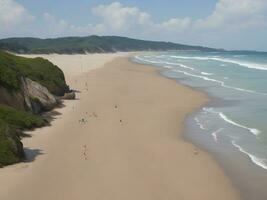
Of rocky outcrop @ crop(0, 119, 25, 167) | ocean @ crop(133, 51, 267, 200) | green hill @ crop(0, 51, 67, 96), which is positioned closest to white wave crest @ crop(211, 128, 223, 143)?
ocean @ crop(133, 51, 267, 200)

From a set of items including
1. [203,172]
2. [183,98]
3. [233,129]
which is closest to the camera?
[203,172]

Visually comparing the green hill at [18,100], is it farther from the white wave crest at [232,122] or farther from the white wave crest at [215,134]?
the white wave crest at [232,122]

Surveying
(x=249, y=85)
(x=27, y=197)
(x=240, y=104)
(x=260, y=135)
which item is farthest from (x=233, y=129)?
(x=249, y=85)

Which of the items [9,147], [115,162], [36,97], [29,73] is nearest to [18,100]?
[36,97]

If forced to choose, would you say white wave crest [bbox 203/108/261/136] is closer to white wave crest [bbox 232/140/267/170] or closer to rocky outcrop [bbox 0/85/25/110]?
white wave crest [bbox 232/140/267/170]

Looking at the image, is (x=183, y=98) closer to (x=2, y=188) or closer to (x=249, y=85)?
(x=249, y=85)

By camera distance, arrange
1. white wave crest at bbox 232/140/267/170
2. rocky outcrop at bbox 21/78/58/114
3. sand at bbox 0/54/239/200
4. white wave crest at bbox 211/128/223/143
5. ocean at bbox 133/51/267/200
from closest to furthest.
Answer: sand at bbox 0/54/239/200 → ocean at bbox 133/51/267/200 → white wave crest at bbox 232/140/267/170 → white wave crest at bbox 211/128/223/143 → rocky outcrop at bbox 21/78/58/114
